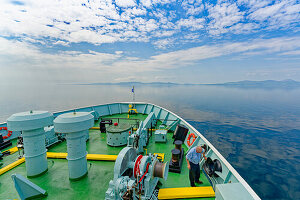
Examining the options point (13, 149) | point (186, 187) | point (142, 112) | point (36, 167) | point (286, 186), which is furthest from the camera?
point (142, 112)

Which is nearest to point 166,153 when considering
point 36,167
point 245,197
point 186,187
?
point 186,187

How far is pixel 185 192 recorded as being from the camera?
443 centimetres

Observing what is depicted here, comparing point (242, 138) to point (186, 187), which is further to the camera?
point (242, 138)

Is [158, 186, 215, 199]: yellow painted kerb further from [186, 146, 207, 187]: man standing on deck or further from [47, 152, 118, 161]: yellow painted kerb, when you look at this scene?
[47, 152, 118, 161]: yellow painted kerb

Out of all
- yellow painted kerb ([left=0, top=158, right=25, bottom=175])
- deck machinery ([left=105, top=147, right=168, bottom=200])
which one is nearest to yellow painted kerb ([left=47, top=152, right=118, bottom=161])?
yellow painted kerb ([left=0, top=158, right=25, bottom=175])

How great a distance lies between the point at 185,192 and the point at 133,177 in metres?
1.74

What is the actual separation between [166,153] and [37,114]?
5.72 meters

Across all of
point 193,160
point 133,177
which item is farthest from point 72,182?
point 193,160

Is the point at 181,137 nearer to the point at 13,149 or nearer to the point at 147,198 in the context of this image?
the point at 147,198

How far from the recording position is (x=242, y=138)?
19719mm

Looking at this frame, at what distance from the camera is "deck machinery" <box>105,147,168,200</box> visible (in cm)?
339

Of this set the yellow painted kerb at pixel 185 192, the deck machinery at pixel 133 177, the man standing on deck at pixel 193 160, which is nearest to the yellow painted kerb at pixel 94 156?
the deck machinery at pixel 133 177

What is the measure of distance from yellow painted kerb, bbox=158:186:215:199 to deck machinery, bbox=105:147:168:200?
→ 0.45 m

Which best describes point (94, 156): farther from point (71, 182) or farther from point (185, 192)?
point (185, 192)
